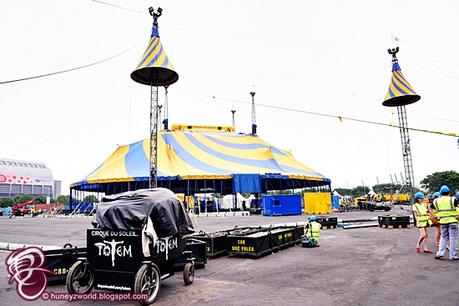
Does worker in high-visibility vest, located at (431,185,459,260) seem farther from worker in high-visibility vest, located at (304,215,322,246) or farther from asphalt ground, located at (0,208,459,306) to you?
worker in high-visibility vest, located at (304,215,322,246)

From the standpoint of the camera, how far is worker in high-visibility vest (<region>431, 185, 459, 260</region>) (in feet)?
25.1

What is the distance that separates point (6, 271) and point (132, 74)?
16.9m

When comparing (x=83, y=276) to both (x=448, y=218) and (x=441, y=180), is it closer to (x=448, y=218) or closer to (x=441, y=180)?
(x=448, y=218)

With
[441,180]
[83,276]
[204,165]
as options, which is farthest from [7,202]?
[441,180]

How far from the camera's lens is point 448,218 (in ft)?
25.5

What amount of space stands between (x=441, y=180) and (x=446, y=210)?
82083 millimetres

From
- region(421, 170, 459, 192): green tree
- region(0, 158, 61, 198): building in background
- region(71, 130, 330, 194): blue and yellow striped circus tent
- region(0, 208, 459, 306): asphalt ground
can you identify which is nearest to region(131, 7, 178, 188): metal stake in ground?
region(71, 130, 330, 194): blue and yellow striped circus tent

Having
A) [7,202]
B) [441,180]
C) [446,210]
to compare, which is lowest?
[446,210]

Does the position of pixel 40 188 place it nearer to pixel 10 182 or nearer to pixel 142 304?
pixel 10 182

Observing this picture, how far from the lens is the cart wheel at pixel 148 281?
15.3 feet

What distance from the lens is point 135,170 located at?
3366 cm

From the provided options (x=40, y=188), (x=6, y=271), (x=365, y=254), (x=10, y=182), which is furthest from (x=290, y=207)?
(x=40, y=188)

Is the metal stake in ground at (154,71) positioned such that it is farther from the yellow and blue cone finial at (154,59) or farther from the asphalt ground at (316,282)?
the asphalt ground at (316,282)

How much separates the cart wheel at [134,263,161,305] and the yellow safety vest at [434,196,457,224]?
22.8ft
